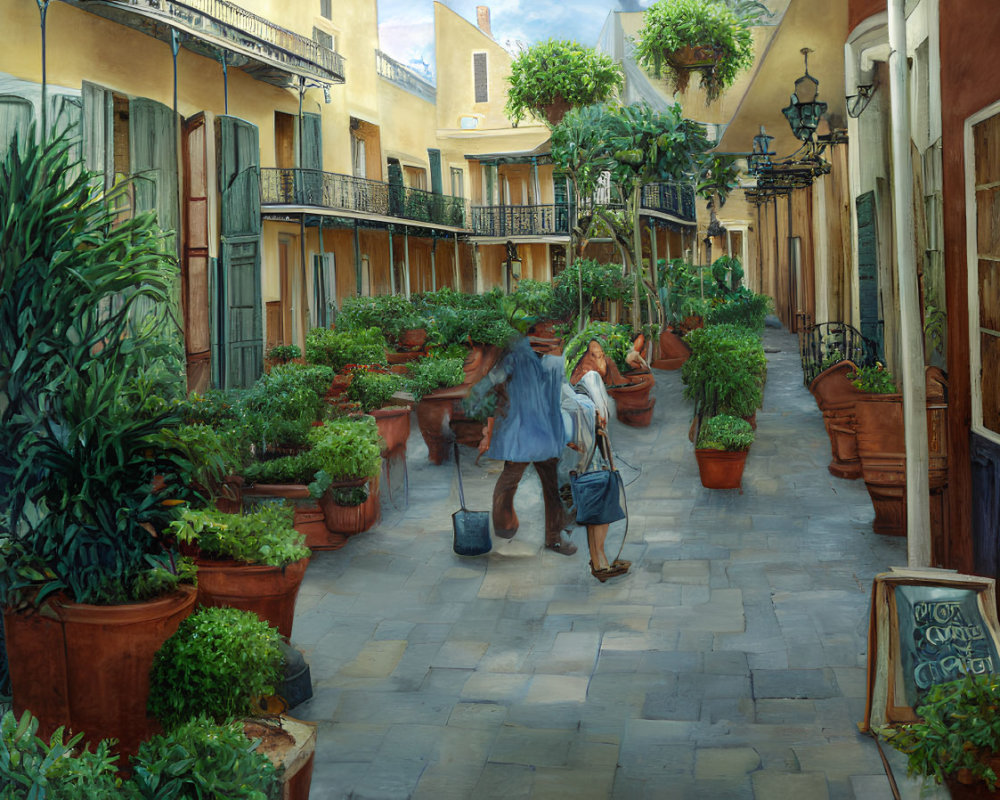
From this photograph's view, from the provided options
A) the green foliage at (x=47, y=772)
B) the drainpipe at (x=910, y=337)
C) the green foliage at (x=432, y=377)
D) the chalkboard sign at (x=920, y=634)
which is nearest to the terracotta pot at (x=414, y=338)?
the green foliage at (x=432, y=377)

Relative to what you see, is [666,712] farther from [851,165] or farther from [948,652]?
[851,165]

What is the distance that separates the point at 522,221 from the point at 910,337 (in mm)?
15527

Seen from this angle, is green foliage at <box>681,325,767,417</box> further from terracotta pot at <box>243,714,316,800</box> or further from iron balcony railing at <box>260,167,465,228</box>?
iron balcony railing at <box>260,167,465,228</box>

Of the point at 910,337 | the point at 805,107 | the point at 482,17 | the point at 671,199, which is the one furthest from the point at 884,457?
the point at 671,199

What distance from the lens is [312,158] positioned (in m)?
13.0

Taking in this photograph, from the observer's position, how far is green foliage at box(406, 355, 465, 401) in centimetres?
840

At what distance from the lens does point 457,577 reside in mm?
5836

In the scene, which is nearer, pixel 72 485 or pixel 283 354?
pixel 72 485

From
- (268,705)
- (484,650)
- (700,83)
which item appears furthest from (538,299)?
(268,705)

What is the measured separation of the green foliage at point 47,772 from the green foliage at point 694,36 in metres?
10.7

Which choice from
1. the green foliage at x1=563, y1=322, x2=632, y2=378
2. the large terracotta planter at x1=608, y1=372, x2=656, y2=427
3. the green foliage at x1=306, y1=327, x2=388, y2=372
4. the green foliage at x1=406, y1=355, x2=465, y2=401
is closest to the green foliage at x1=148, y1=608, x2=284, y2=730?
the green foliage at x1=406, y1=355, x2=465, y2=401

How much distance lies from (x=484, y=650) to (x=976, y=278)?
272cm

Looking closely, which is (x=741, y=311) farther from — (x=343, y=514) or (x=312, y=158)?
(x=343, y=514)

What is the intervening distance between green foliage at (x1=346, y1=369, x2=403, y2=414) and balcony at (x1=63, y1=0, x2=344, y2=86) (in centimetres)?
341
